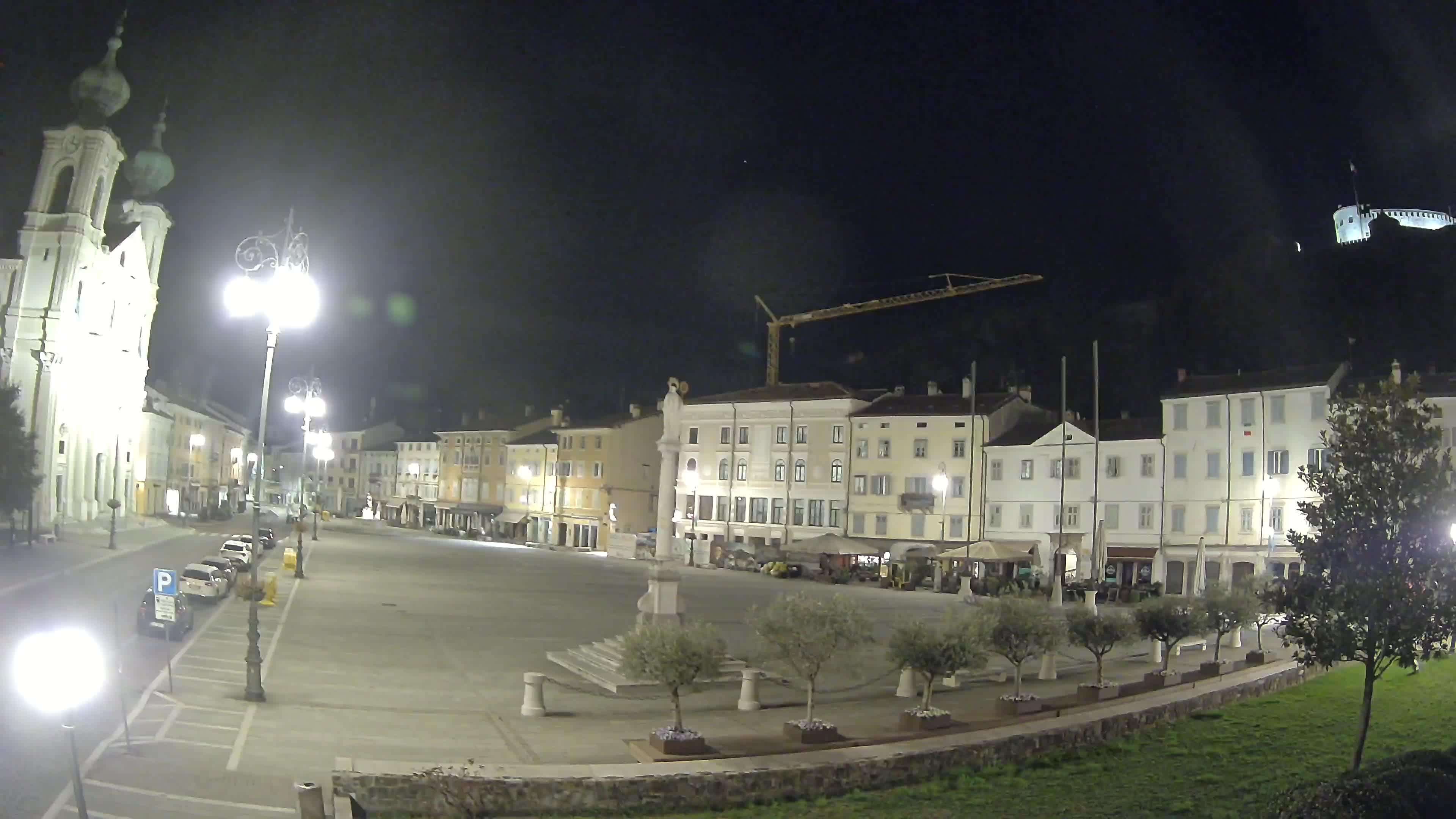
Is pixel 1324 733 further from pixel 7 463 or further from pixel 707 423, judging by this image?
pixel 707 423

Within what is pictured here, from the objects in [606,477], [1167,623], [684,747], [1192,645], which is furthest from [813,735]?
[606,477]

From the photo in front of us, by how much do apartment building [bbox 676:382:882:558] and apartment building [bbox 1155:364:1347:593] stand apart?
21.4 metres

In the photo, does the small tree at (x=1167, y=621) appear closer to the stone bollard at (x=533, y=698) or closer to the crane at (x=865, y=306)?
the stone bollard at (x=533, y=698)

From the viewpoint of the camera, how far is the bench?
28.6 meters

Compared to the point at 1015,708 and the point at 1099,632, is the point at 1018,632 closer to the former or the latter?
the point at 1015,708

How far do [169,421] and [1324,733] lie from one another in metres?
94.4

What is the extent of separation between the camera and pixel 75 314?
6156 centimetres

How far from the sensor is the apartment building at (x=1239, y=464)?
4800 cm

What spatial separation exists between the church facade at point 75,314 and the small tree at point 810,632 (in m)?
50.0

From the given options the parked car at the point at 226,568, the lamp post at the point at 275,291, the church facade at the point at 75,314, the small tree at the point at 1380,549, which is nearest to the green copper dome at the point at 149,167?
the church facade at the point at 75,314

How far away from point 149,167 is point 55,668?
79827 mm

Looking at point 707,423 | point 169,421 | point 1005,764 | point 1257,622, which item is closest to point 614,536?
point 707,423

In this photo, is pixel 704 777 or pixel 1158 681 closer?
pixel 704 777

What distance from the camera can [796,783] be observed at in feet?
43.5
